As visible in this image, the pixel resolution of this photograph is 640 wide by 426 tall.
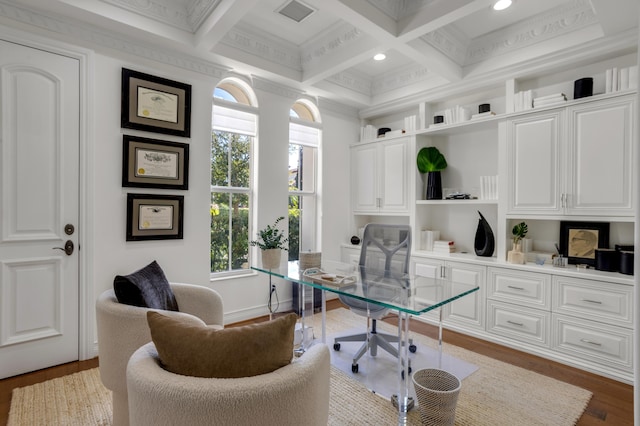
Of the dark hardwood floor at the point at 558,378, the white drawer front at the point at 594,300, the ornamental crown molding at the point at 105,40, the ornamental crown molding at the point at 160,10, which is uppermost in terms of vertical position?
the ornamental crown molding at the point at 160,10

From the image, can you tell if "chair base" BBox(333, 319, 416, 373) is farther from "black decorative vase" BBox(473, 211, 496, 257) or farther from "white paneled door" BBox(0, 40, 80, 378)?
"white paneled door" BBox(0, 40, 80, 378)

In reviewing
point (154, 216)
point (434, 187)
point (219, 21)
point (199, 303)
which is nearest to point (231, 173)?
point (154, 216)

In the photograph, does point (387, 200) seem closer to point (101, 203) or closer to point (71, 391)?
point (101, 203)

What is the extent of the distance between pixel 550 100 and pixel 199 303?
3444 mm

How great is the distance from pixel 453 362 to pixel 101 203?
3.23 m

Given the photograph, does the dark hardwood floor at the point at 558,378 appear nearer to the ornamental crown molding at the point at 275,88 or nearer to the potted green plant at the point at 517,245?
the potted green plant at the point at 517,245

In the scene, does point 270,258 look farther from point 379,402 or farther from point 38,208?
point 38,208

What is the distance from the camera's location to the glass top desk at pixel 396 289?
1856 millimetres

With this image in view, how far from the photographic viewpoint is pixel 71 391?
2.18 metres

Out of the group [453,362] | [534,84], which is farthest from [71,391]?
[534,84]

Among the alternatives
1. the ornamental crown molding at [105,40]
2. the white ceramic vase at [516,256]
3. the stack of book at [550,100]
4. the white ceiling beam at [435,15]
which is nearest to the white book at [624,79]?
the stack of book at [550,100]

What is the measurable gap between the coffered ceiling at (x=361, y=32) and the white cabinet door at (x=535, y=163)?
550 mm

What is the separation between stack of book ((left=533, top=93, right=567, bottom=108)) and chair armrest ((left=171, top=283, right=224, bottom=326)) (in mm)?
3301

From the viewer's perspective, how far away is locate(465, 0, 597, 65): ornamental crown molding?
2754 millimetres
